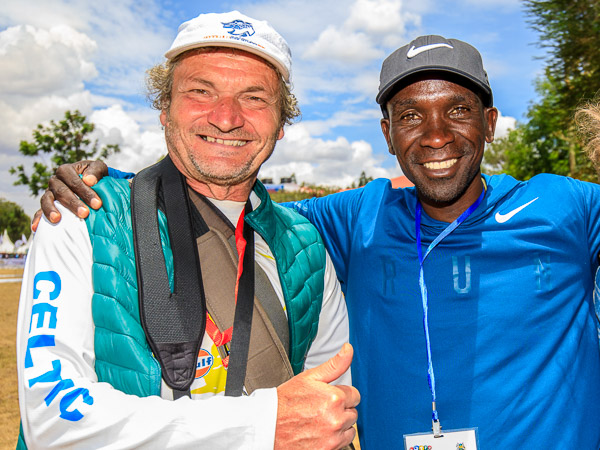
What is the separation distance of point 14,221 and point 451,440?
303ft

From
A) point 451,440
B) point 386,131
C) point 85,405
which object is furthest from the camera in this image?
point 386,131

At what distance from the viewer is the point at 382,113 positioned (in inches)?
107

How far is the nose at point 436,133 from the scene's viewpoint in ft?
7.66

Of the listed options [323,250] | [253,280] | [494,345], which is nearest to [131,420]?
[253,280]

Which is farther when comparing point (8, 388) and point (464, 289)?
point (8, 388)

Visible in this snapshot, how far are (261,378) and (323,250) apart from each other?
76 cm

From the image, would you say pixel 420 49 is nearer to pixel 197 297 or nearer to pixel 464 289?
pixel 464 289

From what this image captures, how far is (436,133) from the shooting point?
2.34 meters

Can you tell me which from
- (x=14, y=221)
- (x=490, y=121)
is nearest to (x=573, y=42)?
(x=490, y=121)

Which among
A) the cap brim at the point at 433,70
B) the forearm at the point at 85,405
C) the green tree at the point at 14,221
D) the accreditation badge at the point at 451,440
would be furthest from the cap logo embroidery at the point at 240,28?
the green tree at the point at 14,221

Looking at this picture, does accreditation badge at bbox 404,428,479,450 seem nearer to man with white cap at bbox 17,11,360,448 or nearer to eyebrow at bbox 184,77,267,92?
man with white cap at bbox 17,11,360,448

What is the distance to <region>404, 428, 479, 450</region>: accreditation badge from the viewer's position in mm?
2078

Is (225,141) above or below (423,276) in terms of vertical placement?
above

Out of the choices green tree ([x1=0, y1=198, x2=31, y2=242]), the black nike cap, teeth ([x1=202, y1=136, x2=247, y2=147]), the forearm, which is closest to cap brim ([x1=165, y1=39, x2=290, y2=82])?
teeth ([x1=202, y1=136, x2=247, y2=147])
